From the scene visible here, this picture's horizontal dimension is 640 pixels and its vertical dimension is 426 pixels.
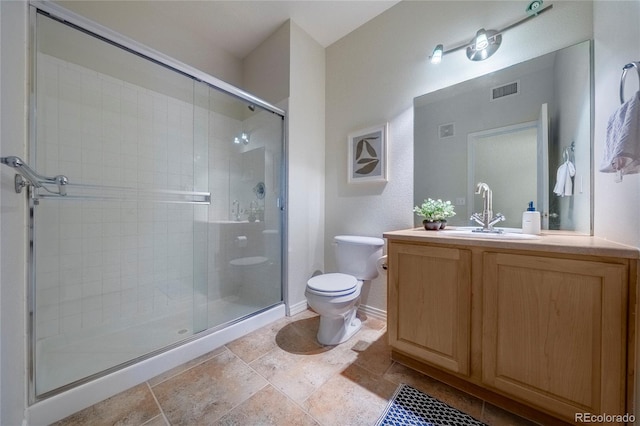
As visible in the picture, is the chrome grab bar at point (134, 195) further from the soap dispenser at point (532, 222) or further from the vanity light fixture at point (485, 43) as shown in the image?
the soap dispenser at point (532, 222)

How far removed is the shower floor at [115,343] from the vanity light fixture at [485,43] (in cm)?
249

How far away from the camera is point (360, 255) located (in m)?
1.86

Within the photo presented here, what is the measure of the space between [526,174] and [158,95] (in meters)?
2.87

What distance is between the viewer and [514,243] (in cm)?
98

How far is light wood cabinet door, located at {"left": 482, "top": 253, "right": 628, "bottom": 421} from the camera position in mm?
813

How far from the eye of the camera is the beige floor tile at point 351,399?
1.04 metres

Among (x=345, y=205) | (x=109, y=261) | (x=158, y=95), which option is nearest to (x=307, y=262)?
(x=345, y=205)

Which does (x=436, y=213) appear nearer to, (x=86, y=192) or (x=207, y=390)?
(x=207, y=390)

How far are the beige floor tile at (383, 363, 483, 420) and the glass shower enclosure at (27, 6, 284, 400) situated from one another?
1134 millimetres

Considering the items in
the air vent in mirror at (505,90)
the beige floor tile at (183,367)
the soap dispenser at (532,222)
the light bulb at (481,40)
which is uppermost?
the light bulb at (481,40)

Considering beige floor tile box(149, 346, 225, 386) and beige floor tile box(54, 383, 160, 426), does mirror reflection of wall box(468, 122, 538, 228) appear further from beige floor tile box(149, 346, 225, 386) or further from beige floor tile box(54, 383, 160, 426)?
beige floor tile box(54, 383, 160, 426)

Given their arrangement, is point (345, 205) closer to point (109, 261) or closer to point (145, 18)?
point (109, 261)

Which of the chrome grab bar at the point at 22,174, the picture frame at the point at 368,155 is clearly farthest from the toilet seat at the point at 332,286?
the chrome grab bar at the point at 22,174

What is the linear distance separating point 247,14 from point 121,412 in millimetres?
2860
